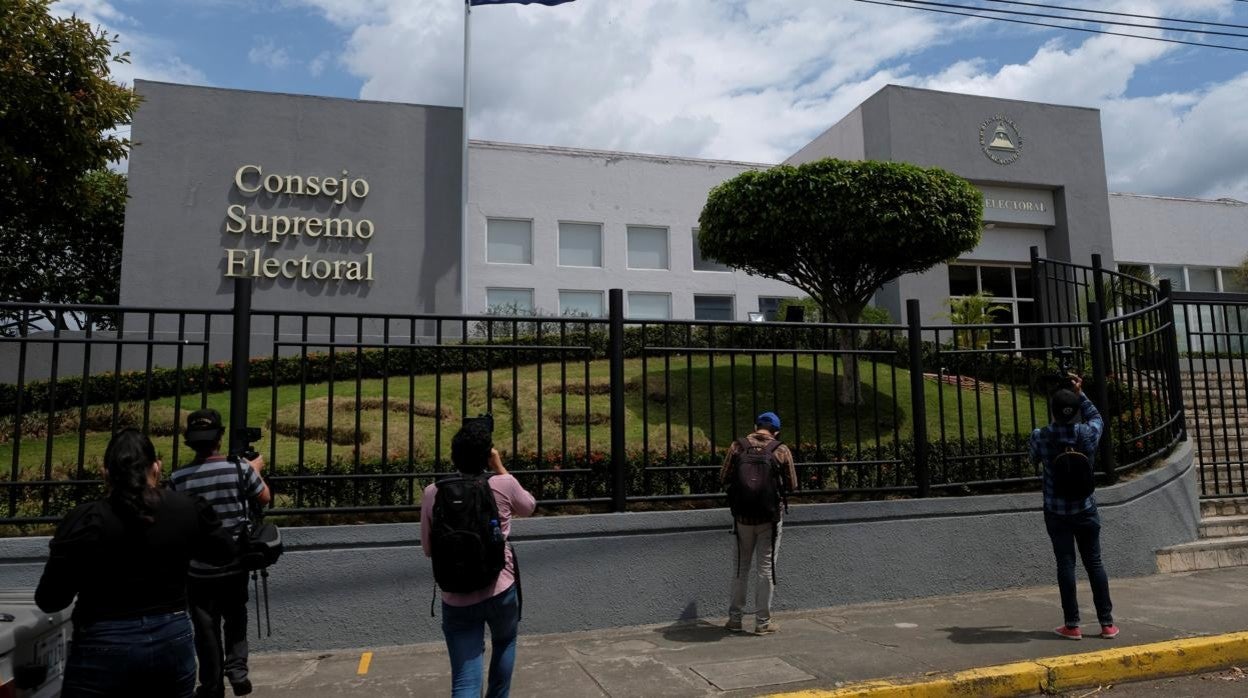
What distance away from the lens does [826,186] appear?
1053 cm

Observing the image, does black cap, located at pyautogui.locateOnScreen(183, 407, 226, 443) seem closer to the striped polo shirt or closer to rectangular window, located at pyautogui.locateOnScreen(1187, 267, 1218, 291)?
the striped polo shirt

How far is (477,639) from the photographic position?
362 cm

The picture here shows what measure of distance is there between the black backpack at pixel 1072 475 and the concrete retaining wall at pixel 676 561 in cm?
155

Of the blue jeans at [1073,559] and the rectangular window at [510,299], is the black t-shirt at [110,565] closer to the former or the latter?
the blue jeans at [1073,559]

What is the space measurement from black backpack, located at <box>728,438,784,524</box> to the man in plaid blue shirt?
77.6 inches

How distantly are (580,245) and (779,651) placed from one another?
1693 centimetres

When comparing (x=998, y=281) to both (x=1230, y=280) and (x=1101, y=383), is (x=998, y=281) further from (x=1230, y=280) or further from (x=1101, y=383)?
(x=1101, y=383)

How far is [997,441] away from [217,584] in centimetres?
667

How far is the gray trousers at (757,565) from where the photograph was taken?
6.00 m

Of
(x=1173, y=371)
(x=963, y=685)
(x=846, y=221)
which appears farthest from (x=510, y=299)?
(x=963, y=685)

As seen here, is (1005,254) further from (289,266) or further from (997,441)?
(289,266)

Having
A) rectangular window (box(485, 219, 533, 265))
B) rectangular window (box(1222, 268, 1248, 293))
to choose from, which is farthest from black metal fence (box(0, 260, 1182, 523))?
rectangular window (box(1222, 268, 1248, 293))

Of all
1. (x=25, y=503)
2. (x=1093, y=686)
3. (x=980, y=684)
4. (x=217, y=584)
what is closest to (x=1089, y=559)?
(x=1093, y=686)

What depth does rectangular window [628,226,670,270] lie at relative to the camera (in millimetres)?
21984
